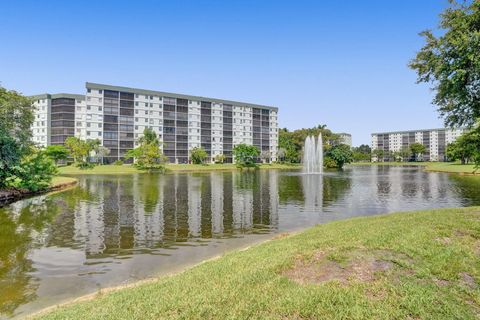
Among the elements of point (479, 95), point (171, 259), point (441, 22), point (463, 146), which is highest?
point (441, 22)

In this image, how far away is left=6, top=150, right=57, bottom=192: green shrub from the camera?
3612 cm

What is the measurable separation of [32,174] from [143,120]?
86.7m

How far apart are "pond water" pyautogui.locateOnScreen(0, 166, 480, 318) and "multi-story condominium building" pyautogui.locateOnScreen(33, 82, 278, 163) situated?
287ft

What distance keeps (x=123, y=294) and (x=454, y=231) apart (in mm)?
12120

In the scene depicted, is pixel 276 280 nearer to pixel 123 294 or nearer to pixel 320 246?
pixel 320 246

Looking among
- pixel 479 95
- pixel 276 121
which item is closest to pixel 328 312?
pixel 479 95

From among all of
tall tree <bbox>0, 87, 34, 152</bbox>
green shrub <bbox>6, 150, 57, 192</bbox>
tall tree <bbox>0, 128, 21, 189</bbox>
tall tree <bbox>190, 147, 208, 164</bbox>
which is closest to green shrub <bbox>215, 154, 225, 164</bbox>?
tall tree <bbox>190, 147, 208, 164</bbox>

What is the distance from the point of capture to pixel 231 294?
7621 millimetres

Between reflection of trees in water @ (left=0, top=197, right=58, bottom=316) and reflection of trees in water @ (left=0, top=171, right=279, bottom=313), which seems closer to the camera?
reflection of trees in water @ (left=0, top=197, right=58, bottom=316)

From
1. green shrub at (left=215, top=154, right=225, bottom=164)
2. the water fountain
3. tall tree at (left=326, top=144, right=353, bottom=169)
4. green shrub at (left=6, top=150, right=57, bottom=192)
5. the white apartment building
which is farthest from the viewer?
green shrub at (left=215, top=154, right=225, bottom=164)

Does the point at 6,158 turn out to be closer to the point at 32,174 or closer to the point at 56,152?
the point at 32,174

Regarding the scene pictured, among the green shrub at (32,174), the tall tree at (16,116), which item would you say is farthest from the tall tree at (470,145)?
the tall tree at (16,116)

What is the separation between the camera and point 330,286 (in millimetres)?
7715

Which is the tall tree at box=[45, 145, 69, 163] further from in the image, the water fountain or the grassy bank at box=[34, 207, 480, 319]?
the grassy bank at box=[34, 207, 480, 319]
